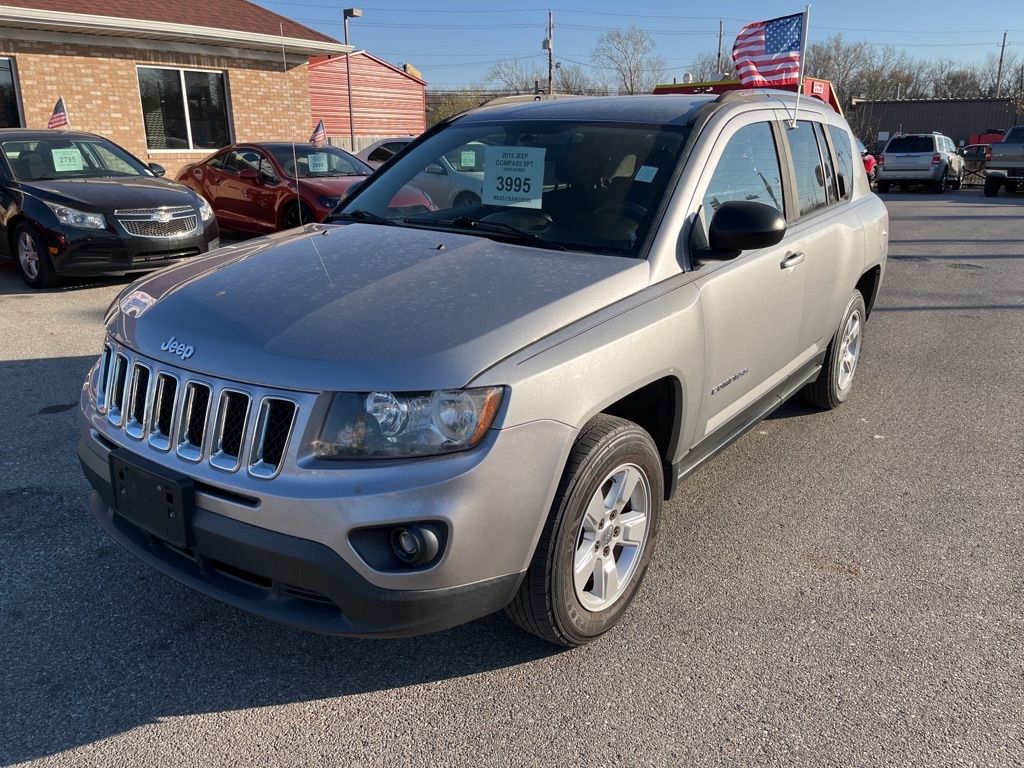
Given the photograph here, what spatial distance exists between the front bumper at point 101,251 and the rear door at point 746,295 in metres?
6.35

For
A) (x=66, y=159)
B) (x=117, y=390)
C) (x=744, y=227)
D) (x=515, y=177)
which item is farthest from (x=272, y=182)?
(x=744, y=227)

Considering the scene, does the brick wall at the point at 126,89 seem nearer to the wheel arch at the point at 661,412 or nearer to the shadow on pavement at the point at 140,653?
the shadow on pavement at the point at 140,653

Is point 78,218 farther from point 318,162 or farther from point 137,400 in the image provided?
point 137,400

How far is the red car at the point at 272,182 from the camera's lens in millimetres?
10781

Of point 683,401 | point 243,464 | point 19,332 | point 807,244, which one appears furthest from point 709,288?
point 19,332

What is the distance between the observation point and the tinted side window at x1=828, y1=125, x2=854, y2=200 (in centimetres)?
492

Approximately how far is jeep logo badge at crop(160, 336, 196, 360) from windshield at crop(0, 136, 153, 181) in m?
7.75

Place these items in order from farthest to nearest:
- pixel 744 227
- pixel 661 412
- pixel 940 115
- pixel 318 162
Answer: pixel 940 115
pixel 318 162
pixel 661 412
pixel 744 227

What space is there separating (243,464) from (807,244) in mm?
2941

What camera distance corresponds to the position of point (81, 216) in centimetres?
818

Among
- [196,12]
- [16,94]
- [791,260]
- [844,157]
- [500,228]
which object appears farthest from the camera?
[196,12]

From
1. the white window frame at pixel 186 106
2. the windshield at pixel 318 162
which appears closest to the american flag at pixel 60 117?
the white window frame at pixel 186 106

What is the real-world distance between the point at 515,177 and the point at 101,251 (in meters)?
6.20

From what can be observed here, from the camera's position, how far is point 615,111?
369cm
